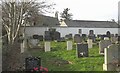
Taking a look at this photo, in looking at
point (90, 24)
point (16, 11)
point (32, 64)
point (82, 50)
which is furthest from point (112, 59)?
point (90, 24)

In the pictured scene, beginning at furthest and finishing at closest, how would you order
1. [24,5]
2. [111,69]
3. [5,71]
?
[24,5] → [111,69] → [5,71]

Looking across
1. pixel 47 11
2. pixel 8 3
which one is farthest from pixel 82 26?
pixel 8 3

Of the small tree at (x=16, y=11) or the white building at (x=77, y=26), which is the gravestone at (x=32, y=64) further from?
the white building at (x=77, y=26)

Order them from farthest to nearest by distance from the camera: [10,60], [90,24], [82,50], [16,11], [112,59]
→ 1. [90,24]
2. [16,11]
3. [82,50]
4. [112,59]
5. [10,60]

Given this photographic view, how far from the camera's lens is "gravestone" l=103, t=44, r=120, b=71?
1110cm

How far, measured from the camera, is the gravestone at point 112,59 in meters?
11.1

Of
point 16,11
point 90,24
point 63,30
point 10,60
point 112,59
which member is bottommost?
point 112,59

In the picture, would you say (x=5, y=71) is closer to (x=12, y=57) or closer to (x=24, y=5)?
(x=12, y=57)

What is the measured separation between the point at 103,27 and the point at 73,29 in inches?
290

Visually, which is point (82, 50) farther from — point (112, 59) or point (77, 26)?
point (77, 26)

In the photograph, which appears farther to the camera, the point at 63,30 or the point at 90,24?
the point at 90,24

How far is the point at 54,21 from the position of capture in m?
51.2

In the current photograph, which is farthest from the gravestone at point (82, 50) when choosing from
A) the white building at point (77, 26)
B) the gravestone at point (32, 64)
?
the white building at point (77, 26)

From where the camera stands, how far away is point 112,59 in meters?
11.3
